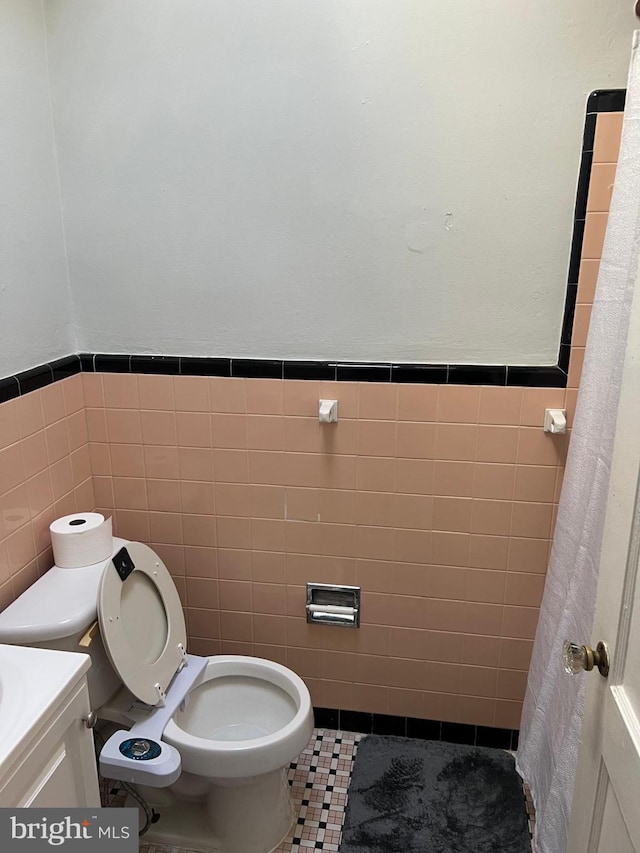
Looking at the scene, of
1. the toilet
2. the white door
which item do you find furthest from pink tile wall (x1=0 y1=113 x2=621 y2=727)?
the white door

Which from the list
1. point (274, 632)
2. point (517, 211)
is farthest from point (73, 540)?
point (517, 211)

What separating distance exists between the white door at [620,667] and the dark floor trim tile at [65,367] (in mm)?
1462

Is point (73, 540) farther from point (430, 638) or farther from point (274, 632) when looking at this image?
point (430, 638)

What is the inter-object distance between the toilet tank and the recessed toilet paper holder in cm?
61

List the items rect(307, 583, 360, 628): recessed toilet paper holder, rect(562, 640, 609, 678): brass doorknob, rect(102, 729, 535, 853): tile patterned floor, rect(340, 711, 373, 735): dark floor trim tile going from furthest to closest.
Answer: rect(340, 711, 373, 735): dark floor trim tile < rect(307, 583, 360, 628): recessed toilet paper holder < rect(102, 729, 535, 853): tile patterned floor < rect(562, 640, 609, 678): brass doorknob

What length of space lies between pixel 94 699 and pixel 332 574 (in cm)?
75

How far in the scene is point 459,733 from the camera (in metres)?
2.10

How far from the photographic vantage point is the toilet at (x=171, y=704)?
5.13 ft

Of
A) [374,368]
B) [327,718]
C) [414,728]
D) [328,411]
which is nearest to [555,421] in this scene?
[374,368]

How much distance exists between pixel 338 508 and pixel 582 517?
2.33 ft

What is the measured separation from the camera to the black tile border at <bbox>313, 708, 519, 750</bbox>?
2080 millimetres

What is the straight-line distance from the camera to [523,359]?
5.88ft

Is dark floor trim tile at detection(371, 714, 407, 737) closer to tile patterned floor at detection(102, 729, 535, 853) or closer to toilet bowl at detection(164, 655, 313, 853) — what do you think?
tile patterned floor at detection(102, 729, 535, 853)

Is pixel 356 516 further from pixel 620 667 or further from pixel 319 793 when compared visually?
pixel 620 667
